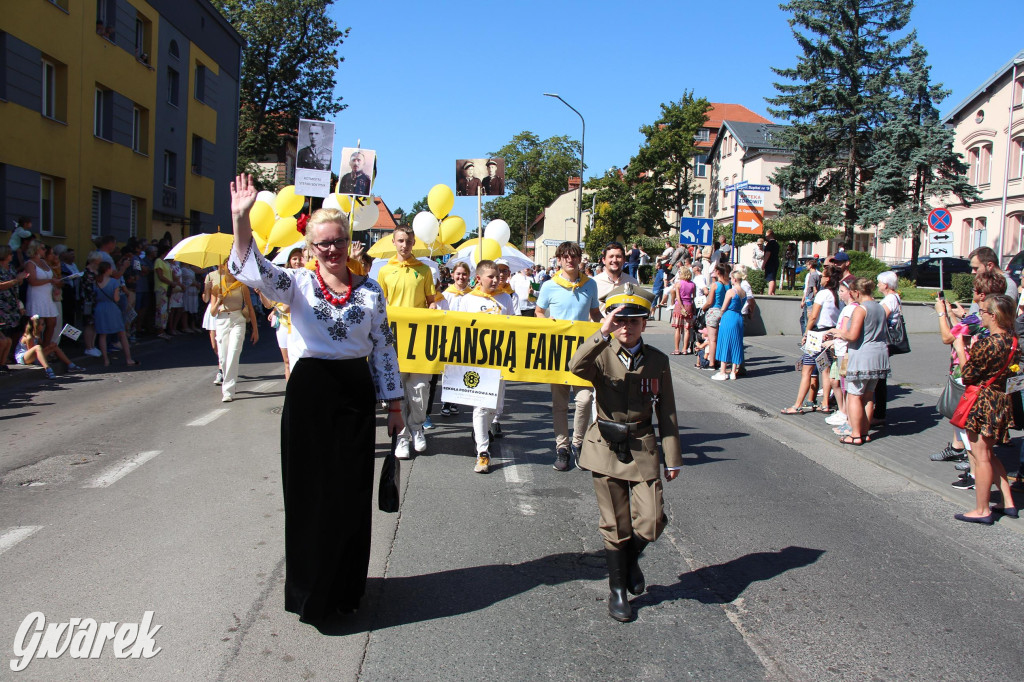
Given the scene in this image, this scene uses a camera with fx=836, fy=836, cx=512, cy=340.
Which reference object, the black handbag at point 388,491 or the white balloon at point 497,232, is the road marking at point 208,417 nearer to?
the white balloon at point 497,232

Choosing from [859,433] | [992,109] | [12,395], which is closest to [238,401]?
[12,395]

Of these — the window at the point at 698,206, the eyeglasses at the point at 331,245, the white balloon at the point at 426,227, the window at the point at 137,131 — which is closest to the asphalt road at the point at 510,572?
the eyeglasses at the point at 331,245

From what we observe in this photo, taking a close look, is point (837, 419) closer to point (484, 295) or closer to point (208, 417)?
point (484, 295)

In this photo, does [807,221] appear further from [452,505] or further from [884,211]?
[452,505]

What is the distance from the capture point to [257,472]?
6.97 meters

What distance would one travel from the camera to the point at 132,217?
84.0 feet

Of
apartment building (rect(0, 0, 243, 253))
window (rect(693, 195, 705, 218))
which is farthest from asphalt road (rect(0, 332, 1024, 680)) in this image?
window (rect(693, 195, 705, 218))

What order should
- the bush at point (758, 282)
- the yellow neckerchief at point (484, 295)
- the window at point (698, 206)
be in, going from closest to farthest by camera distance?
the yellow neckerchief at point (484, 295), the bush at point (758, 282), the window at point (698, 206)

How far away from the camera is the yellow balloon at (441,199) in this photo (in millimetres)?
10461

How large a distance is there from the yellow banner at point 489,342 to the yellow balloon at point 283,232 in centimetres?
204

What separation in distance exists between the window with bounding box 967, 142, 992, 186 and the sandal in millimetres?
43658

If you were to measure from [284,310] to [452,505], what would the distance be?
3.22 metres

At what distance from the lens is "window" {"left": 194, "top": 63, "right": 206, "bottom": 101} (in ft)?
101

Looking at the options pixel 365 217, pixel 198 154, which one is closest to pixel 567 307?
pixel 365 217
